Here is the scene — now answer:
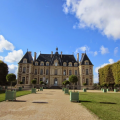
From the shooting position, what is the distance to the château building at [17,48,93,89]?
4088cm

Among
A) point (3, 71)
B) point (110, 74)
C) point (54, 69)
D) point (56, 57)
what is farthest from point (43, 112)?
point (56, 57)

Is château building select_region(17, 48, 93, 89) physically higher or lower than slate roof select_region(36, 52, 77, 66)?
lower

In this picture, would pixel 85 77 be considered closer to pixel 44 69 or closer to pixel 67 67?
pixel 67 67

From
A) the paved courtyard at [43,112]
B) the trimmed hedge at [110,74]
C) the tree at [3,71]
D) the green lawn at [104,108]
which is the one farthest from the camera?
the tree at [3,71]

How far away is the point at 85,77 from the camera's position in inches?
1634

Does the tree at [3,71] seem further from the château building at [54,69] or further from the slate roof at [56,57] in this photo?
the slate roof at [56,57]

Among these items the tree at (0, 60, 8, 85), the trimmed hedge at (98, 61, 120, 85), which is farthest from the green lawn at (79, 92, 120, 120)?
the tree at (0, 60, 8, 85)

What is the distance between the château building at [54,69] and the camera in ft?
134

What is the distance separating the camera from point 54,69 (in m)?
43.7

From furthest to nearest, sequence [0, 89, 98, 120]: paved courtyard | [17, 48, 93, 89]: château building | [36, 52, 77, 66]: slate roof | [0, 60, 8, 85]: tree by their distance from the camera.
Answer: [36, 52, 77, 66]: slate roof → [17, 48, 93, 89]: château building → [0, 60, 8, 85]: tree → [0, 89, 98, 120]: paved courtyard

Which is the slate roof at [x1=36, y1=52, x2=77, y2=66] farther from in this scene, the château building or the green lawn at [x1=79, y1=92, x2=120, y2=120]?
the green lawn at [x1=79, y1=92, x2=120, y2=120]

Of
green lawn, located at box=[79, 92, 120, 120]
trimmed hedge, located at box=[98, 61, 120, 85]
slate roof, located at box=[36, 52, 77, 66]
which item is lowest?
green lawn, located at box=[79, 92, 120, 120]

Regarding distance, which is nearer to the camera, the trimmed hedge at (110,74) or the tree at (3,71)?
the trimmed hedge at (110,74)

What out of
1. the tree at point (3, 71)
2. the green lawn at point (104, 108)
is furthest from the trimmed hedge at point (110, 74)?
the tree at point (3, 71)
